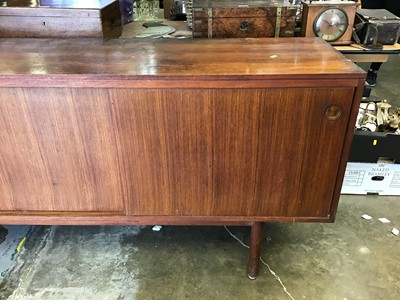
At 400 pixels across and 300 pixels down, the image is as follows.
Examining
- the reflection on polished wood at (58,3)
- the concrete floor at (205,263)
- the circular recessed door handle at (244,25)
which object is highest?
the reflection on polished wood at (58,3)

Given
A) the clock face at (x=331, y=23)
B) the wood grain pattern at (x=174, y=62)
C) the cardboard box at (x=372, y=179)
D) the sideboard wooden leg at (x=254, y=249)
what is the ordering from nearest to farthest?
the wood grain pattern at (x=174, y=62), the sideboard wooden leg at (x=254, y=249), the clock face at (x=331, y=23), the cardboard box at (x=372, y=179)

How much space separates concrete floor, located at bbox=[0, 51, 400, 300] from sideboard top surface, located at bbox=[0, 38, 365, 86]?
0.79 metres

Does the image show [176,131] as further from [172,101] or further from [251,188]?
[251,188]

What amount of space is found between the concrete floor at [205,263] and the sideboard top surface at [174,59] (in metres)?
0.79

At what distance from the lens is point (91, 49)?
1.18 meters

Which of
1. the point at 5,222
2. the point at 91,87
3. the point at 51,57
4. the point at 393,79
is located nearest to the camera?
the point at 91,87

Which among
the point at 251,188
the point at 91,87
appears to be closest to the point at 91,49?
the point at 91,87

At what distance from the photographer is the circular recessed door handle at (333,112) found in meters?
0.97

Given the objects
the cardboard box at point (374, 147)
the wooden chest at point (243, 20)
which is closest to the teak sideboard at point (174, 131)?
the wooden chest at point (243, 20)

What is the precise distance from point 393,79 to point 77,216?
3.15 meters

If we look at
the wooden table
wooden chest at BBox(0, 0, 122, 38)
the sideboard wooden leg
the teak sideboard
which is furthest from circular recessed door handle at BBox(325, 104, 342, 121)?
wooden chest at BBox(0, 0, 122, 38)

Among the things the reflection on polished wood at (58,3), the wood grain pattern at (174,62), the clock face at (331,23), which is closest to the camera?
the wood grain pattern at (174,62)

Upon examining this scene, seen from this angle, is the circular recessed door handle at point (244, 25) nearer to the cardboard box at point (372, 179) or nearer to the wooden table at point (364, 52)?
the wooden table at point (364, 52)

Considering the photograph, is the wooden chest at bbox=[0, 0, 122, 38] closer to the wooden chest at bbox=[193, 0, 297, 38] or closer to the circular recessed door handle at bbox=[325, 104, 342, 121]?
the wooden chest at bbox=[193, 0, 297, 38]
